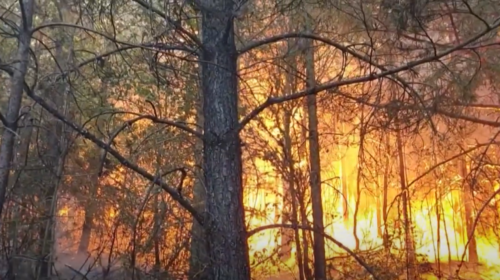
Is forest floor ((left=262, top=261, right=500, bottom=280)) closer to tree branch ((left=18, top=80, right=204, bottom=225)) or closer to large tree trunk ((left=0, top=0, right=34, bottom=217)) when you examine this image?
tree branch ((left=18, top=80, right=204, bottom=225))

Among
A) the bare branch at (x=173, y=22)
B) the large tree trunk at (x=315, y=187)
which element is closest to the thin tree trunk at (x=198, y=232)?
the bare branch at (x=173, y=22)

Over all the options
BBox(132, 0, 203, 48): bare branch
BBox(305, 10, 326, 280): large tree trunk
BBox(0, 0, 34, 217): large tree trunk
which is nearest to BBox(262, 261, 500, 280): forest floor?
BBox(305, 10, 326, 280): large tree trunk

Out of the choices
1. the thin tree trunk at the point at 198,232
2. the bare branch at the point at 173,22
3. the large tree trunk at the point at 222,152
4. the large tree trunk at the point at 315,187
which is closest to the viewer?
the bare branch at the point at 173,22

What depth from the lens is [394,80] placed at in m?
5.45

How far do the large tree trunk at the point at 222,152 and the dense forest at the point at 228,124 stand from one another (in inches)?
0.7

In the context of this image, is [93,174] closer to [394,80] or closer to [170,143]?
[170,143]

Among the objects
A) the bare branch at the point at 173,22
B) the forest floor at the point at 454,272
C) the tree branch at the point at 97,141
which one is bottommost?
the forest floor at the point at 454,272

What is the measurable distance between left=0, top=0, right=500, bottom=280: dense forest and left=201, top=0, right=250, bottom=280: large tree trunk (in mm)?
17

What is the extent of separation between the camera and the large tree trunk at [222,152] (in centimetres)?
487

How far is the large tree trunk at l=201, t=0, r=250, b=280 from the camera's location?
4.87 m

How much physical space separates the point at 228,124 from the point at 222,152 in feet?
0.99

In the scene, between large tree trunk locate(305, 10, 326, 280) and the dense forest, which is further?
large tree trunk locate(305, 10, 326, 280)

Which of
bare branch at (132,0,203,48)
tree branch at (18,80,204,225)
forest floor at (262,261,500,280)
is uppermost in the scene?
bare branch at (132,0,203,48)

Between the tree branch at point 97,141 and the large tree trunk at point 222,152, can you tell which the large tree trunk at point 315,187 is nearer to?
the large tree trunk at point 222,152
